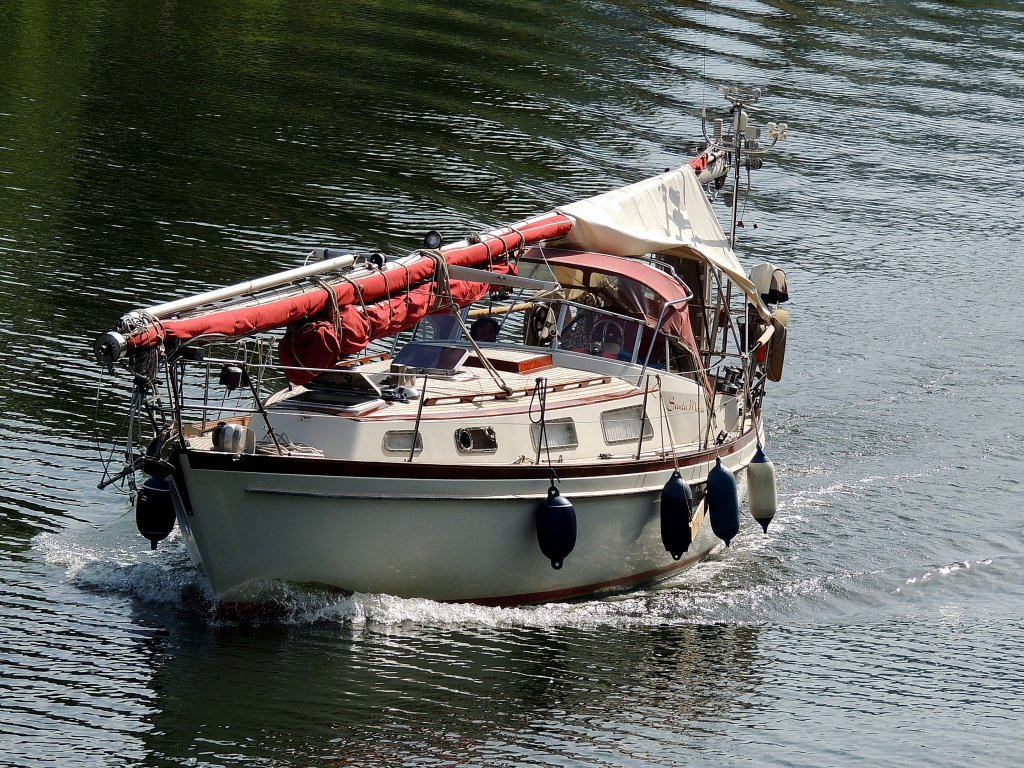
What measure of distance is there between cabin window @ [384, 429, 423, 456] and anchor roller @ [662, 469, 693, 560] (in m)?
3.70

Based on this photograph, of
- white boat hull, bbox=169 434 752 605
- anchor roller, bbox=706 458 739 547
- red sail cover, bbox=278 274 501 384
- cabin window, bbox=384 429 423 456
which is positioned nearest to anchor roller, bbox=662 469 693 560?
white boat hull, bbox=169 434 752 605

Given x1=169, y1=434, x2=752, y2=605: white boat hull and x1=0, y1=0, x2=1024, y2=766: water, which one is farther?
x1=169, y1=434, x2=752, y2=605: white boat hull

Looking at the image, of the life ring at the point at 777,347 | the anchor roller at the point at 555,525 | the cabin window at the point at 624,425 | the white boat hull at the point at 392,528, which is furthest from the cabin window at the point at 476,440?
the life ring at the point at 777,347

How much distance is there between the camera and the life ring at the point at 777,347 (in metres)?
25.6

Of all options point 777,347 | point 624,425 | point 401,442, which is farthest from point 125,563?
point 777,347

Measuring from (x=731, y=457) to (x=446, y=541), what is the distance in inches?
218

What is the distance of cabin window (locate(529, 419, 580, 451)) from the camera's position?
19000 millimetres

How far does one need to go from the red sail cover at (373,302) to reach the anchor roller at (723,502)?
4.13 meters

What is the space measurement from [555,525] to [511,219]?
63.7 feet

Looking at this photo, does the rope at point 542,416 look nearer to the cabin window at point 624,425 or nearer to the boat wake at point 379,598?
the cabin window at point 624,425

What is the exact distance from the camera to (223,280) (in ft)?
103

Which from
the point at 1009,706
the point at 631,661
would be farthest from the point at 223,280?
the point at 1009,706

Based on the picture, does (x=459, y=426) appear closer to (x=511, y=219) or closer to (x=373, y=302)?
(x=373, y=302)

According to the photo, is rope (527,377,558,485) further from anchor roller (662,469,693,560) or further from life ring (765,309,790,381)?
life ring (765,309,790,381)
